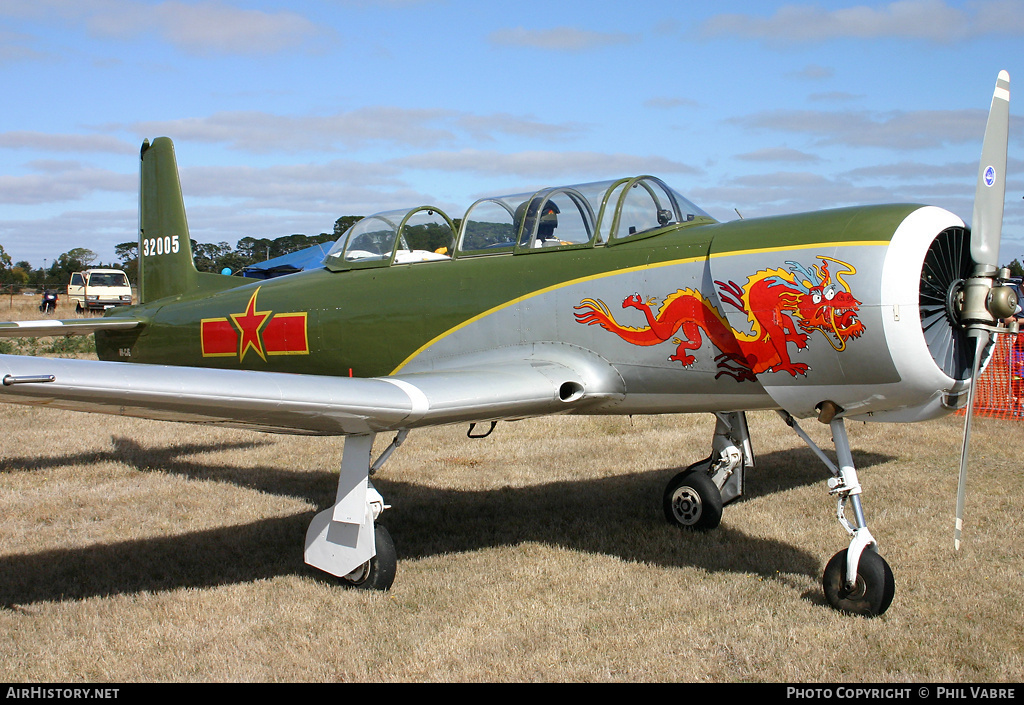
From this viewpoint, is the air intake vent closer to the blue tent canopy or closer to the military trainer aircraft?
the military trainer aircraft

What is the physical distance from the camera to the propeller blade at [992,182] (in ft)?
14.7

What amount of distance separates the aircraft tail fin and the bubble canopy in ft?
11.0

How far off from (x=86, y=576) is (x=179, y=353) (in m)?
3.01

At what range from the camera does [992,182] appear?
457 cm

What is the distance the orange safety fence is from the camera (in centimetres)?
1200

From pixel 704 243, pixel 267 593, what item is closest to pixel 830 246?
pixel 704 243

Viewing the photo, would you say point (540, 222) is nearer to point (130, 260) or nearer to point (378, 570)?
point (378, 570)

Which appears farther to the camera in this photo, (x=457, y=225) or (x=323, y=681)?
(x=457, y=225)

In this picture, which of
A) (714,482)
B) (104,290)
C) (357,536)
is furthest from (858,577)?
(104,290)

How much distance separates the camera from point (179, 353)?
27.2 feet

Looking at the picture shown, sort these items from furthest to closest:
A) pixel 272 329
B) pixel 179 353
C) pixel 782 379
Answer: pixel 179 353
pixel 272 329
pixel 782 379

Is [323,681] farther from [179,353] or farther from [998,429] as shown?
[998,429]

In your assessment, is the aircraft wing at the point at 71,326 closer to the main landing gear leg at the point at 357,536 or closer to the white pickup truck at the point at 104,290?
the main landing gear leg at the point at 357,536

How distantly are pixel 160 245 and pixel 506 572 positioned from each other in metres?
6.30
